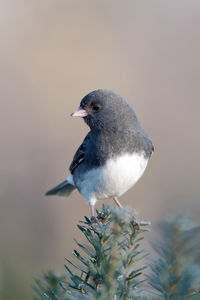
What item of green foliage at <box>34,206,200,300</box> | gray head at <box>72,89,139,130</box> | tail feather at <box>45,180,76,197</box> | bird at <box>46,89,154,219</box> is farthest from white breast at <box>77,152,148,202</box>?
green foliage at <box>34,206,200,300</box>

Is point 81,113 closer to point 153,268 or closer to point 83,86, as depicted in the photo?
point 153,268

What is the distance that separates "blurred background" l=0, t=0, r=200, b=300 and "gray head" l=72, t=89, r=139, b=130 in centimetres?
165

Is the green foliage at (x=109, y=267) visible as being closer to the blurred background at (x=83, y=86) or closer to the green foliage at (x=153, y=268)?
the green foliage at (x=153, y=268)

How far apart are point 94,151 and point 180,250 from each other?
6.69 feet

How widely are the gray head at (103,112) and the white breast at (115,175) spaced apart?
289 millimetres

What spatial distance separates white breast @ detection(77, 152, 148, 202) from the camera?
252cm

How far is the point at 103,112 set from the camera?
2848 millimetres

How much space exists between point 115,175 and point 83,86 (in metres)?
2.85

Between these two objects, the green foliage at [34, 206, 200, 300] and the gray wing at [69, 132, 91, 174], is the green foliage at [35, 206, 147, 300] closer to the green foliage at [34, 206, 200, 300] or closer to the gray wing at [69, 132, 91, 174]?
the green foliage at [34, 206, 200, 300]

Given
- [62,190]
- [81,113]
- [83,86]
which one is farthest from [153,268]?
[83,86]

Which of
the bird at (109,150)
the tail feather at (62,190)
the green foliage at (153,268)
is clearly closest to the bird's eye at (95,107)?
the bird at (109,150)

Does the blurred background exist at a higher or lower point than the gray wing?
higher

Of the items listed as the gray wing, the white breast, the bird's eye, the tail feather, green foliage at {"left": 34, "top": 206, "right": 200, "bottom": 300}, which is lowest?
green foliage at {"left": 34, "top": 206, "right": 200, "bottom": 300}

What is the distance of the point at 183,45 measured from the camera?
228 inches
